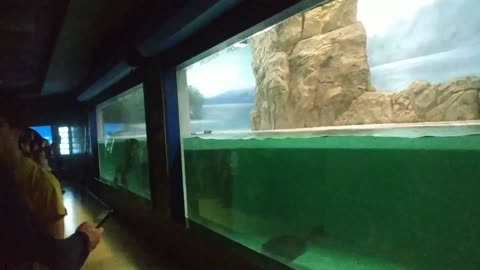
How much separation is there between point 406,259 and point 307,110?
16.6 feet

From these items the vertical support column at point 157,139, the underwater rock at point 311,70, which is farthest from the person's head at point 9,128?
the underwater rock at point 311,70

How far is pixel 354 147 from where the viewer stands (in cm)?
258

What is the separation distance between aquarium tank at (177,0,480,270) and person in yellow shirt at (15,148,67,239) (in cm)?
158

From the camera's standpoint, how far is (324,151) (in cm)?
276

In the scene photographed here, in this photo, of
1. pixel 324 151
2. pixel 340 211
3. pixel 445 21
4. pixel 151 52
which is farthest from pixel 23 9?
pixel 445 21

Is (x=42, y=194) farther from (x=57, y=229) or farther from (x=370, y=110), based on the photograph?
(x=370, y=110)

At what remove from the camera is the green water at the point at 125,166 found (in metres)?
5.29

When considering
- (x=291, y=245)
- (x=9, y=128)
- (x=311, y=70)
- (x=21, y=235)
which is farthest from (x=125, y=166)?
(x=21, y=235)

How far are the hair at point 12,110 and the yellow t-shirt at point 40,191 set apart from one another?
121 millimetres

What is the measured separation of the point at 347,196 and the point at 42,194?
2.04 metres

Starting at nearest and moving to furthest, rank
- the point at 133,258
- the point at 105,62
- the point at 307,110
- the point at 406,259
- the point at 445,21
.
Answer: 1. the point at 406,259
2. the point at 133,258
3. the point at 445,21
4. the point at 105,62
5. the point at 307,110

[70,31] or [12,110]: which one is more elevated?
[70,31]

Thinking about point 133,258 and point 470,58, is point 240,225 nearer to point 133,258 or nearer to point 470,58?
point 133,258

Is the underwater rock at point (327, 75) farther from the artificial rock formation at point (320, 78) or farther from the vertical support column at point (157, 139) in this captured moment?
the vertical support column at point (157, 139)
